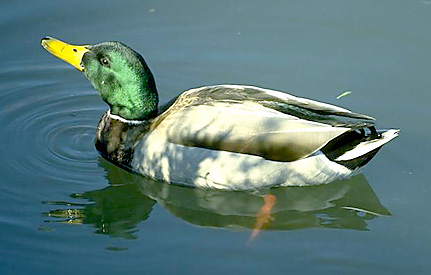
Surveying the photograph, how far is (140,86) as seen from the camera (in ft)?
24.3

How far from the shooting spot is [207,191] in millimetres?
7277

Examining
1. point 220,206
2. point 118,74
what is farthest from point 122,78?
point 220,206

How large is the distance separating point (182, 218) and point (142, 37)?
2.74 m

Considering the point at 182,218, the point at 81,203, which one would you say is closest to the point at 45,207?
the point at 81,203

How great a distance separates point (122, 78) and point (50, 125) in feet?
3.42

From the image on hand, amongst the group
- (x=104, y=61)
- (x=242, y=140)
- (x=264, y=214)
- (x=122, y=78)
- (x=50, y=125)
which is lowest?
(x=264, y=214)

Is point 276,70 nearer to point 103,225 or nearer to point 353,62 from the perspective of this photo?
point 353,62

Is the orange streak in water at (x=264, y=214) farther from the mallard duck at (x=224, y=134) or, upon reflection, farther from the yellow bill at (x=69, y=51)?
the yellow bill at (x=69, y=51)

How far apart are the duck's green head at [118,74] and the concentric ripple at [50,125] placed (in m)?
0.51

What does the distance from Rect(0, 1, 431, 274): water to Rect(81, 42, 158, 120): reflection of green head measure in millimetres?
522

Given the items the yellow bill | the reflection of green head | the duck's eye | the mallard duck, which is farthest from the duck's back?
the yellow bill

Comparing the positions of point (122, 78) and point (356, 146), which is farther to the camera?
point (122, 78)

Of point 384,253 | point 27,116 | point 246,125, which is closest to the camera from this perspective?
point 384,253

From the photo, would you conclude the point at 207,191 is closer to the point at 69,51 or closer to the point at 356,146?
the point at 356,146
